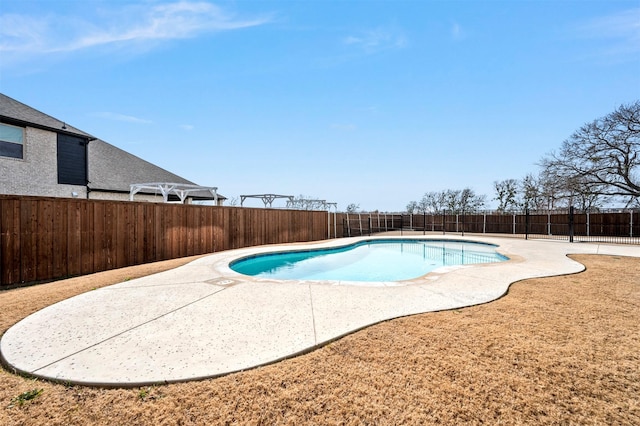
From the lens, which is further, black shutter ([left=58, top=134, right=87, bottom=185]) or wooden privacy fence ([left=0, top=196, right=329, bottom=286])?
black shutter ([left=58, top=134, right=87, bottom=185])

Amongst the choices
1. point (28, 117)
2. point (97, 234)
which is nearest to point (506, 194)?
point (97, 234)

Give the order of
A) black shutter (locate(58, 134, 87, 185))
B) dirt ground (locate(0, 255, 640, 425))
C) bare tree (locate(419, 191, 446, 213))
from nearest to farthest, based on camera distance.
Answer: dirt ground (locate(0, 255, 640, 425))
black shutter (locate(58, 134, 87, 185))
bare tree (locate(419, 191, 446, 213))

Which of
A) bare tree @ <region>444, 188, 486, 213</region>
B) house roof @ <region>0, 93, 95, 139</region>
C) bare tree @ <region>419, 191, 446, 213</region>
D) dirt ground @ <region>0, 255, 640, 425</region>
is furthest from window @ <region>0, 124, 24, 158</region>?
bare tree @ <region>444, 188, 486, 213</region>

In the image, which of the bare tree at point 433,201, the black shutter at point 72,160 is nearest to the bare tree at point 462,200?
the bare tree at point 433,201

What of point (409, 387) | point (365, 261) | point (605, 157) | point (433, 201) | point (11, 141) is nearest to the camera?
point (409, 387)

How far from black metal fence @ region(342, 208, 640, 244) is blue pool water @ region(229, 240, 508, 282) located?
4.19m

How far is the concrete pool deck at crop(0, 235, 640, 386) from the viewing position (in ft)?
7.26

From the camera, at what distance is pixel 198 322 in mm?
3096

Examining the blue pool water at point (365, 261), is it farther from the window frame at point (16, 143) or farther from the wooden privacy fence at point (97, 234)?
the window frame at point (16, 143)

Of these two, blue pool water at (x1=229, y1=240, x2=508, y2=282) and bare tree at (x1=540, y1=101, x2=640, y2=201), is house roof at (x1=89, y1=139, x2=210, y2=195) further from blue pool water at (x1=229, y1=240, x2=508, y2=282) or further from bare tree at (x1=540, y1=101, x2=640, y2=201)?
bare tree at (x1=540, y1=101, x2=640, y2=201)

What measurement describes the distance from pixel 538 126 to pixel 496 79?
694 cm

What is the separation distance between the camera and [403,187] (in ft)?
86.5

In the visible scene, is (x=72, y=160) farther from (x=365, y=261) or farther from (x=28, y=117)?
(x=365, y=261)

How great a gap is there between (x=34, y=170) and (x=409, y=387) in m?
13.2
